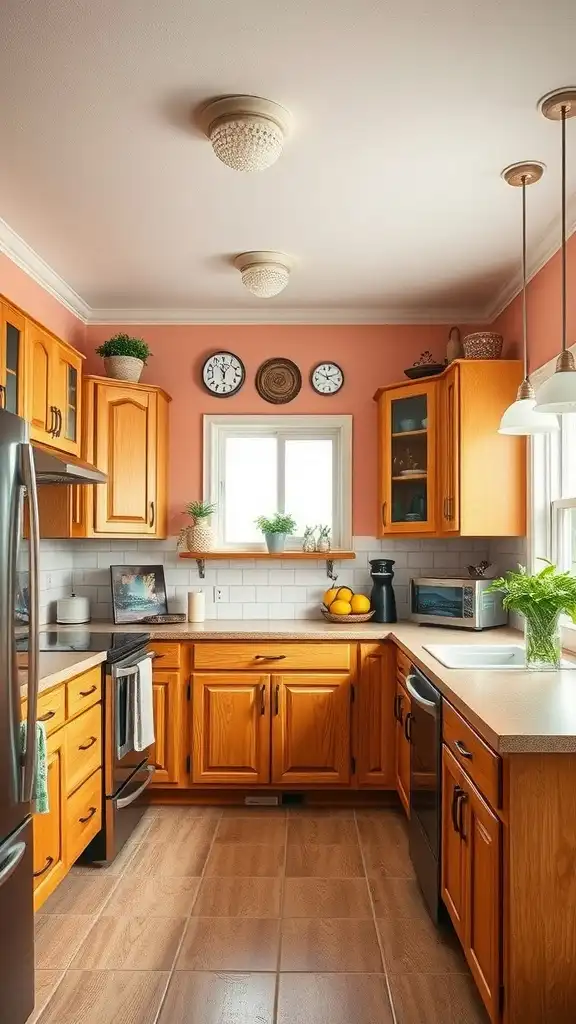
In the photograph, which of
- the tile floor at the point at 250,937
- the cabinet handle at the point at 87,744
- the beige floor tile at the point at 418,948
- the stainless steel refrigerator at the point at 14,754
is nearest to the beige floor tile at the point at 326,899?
the tile floor at the point at 250,937

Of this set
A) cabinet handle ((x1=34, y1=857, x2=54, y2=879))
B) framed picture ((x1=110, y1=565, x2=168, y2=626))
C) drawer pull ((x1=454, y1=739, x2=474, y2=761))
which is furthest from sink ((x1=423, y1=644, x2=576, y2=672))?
framed picture ((x1=110, y1=565, x2=168, y2=626))

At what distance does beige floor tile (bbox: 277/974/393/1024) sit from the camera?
7.11ft

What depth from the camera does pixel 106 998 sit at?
225 cm

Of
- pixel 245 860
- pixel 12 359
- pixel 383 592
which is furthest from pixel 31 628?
pixel 383 592

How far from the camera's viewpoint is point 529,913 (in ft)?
5.93

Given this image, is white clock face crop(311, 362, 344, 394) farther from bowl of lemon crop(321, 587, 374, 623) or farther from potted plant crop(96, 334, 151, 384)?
bowl of lemon crop(321, 587, 374, 623)

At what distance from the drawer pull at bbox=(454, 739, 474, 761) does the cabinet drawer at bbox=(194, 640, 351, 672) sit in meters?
1.53

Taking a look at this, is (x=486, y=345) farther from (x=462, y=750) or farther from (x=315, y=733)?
(x=462, y=750)

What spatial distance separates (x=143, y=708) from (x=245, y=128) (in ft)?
7.92

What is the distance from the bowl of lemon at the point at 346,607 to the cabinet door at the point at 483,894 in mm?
1935

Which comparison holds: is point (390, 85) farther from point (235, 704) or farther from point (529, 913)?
point (235, 704)

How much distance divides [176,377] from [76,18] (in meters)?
2.64

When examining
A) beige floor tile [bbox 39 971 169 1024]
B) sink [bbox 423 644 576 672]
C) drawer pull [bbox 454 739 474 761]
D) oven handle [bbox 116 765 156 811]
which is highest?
sink [bbox 423 644 576 672]

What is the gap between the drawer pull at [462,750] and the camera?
2.17 m
